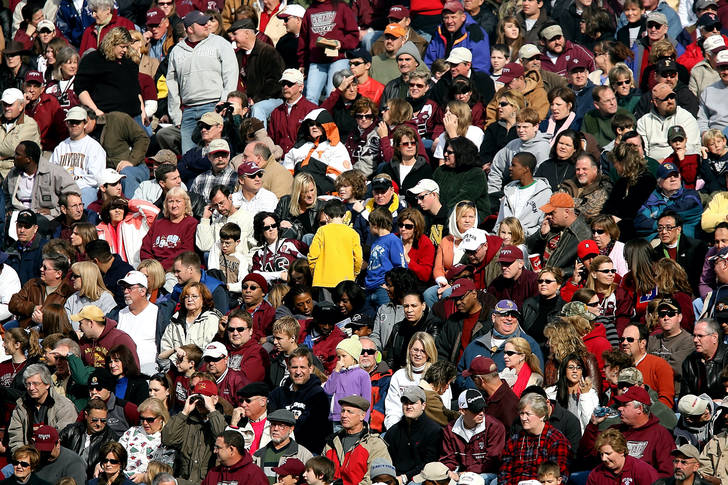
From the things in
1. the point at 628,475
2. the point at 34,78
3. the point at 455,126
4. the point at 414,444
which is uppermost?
the point at 628,475

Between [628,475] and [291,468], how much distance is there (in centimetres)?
263

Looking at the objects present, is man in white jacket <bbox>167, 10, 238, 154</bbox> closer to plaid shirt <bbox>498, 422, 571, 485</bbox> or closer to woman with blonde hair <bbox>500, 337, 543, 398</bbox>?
woman with blonde hair <bbox>500, 337, 543, 398</bbox>

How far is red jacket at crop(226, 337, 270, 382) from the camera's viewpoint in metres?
13.7

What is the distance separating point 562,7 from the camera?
19.8 metres

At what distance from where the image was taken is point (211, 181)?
16.5 m

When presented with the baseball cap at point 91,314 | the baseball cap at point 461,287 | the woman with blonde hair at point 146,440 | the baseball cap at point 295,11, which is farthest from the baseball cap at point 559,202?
the baseball cap at point 295,11

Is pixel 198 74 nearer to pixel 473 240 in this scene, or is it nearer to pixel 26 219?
pixel 26 219

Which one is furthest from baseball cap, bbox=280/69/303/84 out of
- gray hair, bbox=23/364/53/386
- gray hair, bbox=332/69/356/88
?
gray hair, bbox=23/364/53/386

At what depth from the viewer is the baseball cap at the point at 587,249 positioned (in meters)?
13.9

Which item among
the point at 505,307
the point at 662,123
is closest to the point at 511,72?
the point at 662,123

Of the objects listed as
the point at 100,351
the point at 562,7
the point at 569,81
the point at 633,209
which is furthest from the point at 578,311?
the point at 562,7

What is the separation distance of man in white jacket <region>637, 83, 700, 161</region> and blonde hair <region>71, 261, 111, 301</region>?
5830 mm

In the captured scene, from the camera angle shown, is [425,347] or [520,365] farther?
[425,347]

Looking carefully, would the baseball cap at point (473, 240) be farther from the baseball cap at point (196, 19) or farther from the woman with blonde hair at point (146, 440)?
the baseball cap at point (196, 19)
